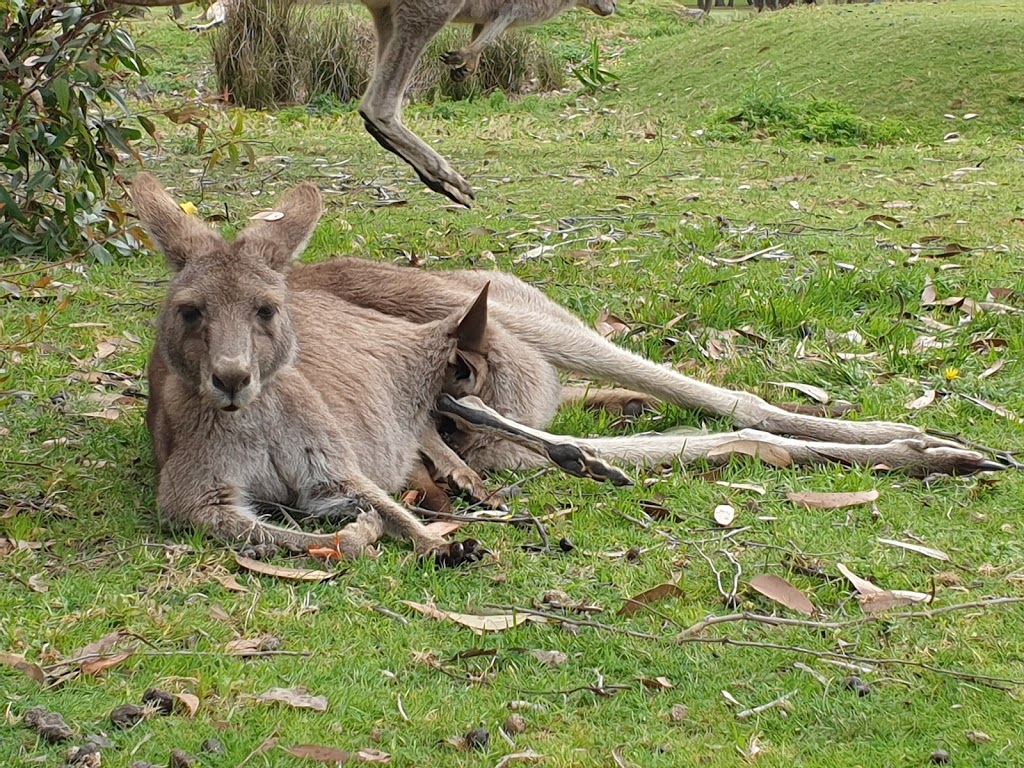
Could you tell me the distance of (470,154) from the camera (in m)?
9.67

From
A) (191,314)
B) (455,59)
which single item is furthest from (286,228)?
(455,59)

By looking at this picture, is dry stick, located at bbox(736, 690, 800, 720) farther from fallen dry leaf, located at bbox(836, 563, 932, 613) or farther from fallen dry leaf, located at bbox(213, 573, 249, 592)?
fallen dry leaf, located at bbox(213, 573, 249, 592)

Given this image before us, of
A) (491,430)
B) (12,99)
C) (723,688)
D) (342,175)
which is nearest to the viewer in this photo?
(723,688)

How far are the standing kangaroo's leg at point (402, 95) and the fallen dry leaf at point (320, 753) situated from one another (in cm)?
500

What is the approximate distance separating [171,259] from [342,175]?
5125 millimetres

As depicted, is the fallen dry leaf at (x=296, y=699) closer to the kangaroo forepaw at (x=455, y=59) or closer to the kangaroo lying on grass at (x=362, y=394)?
the kangaroo lying on grass at (x=362, y=394)

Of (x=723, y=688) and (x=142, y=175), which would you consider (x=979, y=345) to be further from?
(x=142, y=175)

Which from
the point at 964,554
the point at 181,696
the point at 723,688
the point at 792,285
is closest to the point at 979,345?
the point at 792,285

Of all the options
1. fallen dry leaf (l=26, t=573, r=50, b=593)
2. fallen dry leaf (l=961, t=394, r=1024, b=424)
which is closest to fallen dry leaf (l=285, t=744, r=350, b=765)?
fallen dry leaf (l=26, t=573, r=50, b=593)

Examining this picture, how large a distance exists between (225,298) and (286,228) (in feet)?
1.20

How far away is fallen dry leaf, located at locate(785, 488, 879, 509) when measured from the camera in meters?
3.72

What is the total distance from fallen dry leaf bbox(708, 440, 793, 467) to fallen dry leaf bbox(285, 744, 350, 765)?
6.30ft

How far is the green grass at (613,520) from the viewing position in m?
2.61

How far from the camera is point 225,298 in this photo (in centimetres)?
331
